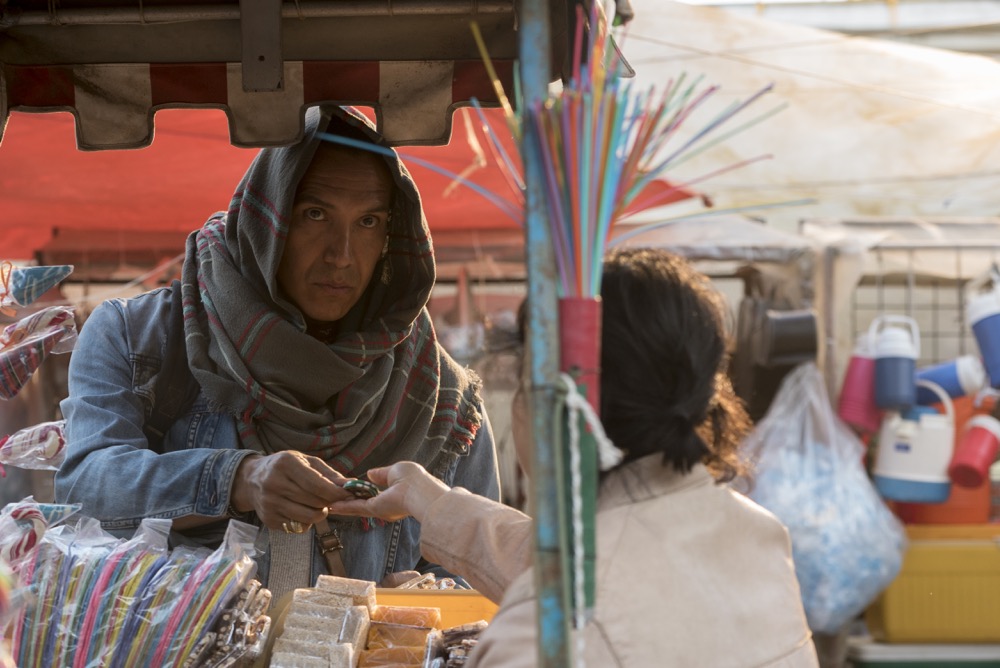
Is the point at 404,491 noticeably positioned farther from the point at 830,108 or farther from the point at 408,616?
the point at 830,108

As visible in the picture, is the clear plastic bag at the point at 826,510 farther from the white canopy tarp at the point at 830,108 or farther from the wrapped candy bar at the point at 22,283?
the wrapped candy bar at the point at 22,283

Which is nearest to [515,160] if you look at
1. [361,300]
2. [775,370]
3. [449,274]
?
[449,274]

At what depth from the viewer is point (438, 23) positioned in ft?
6.72

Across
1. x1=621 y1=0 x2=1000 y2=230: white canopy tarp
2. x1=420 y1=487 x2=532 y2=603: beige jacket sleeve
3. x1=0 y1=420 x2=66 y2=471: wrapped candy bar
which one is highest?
x1=621 y1=0 x2=1000 y2=230: white canopy tarp

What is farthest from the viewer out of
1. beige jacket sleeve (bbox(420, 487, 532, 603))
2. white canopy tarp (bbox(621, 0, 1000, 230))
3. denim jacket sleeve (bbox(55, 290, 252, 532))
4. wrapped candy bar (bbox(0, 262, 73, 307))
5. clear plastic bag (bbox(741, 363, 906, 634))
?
white canopy tarp (bbox(621, 0, 1000, 230))

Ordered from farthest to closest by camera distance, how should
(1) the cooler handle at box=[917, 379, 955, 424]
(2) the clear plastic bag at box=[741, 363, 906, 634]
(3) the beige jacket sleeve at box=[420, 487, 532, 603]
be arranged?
(1) the cooler handle at box=[917, 379, 955, 424]
(2) the clear plastic bag at box=[741, 363, 906, 634]
(3) the beige jacket sleeve at box=[420, 487, 532, 603]

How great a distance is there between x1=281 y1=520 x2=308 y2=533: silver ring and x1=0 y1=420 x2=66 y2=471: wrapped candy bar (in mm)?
461

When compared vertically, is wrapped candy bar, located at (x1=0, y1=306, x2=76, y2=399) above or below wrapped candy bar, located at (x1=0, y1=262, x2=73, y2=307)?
below

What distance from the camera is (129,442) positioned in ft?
7.62

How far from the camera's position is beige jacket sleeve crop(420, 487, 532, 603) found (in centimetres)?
163

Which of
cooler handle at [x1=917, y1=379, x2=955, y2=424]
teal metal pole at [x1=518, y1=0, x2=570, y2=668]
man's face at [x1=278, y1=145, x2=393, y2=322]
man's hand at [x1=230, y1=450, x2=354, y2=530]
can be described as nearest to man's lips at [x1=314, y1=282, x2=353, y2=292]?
man's face at [x1=278, y1=145, x2=393, y2=322]

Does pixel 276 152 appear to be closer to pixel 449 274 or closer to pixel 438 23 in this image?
pixel 438 23

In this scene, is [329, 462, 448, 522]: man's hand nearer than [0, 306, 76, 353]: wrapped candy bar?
Yes

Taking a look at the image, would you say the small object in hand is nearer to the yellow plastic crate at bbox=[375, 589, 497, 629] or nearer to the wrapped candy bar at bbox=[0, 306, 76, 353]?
the yellow plastic crate at bbox=[375, 589, 497, 629]
